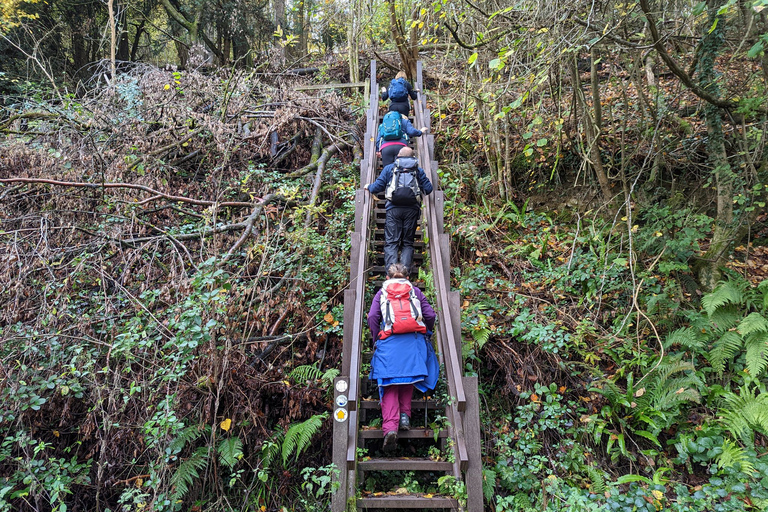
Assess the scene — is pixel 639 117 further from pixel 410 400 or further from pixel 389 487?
pixel 389 487

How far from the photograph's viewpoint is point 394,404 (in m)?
4.20

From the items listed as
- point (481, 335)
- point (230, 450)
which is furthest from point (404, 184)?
point (230, 450)

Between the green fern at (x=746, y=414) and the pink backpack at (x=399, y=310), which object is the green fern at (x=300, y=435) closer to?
the pink backpack at (x=399, y=310)

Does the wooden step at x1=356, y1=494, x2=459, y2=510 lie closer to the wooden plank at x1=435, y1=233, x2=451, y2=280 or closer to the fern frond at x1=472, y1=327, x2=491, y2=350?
the fern frond at x1=472, y1=327, x2=491, y2=350

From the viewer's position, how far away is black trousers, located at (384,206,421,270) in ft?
18.6

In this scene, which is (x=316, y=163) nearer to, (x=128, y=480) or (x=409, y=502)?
(x=128, y=480)

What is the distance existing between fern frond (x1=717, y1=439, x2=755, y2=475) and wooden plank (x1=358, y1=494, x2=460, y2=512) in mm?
2774

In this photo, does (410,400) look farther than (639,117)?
No

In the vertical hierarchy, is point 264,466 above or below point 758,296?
below

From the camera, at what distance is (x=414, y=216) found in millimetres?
5730

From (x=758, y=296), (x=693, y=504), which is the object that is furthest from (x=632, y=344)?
(x=693, y=504)

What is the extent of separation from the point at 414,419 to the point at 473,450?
1038 millimetres

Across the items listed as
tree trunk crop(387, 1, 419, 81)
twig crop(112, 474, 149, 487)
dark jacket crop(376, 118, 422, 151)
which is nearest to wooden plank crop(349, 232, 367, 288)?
dark jacket crop(376, 118, 422, 151)

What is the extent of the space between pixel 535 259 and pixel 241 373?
4775mm
